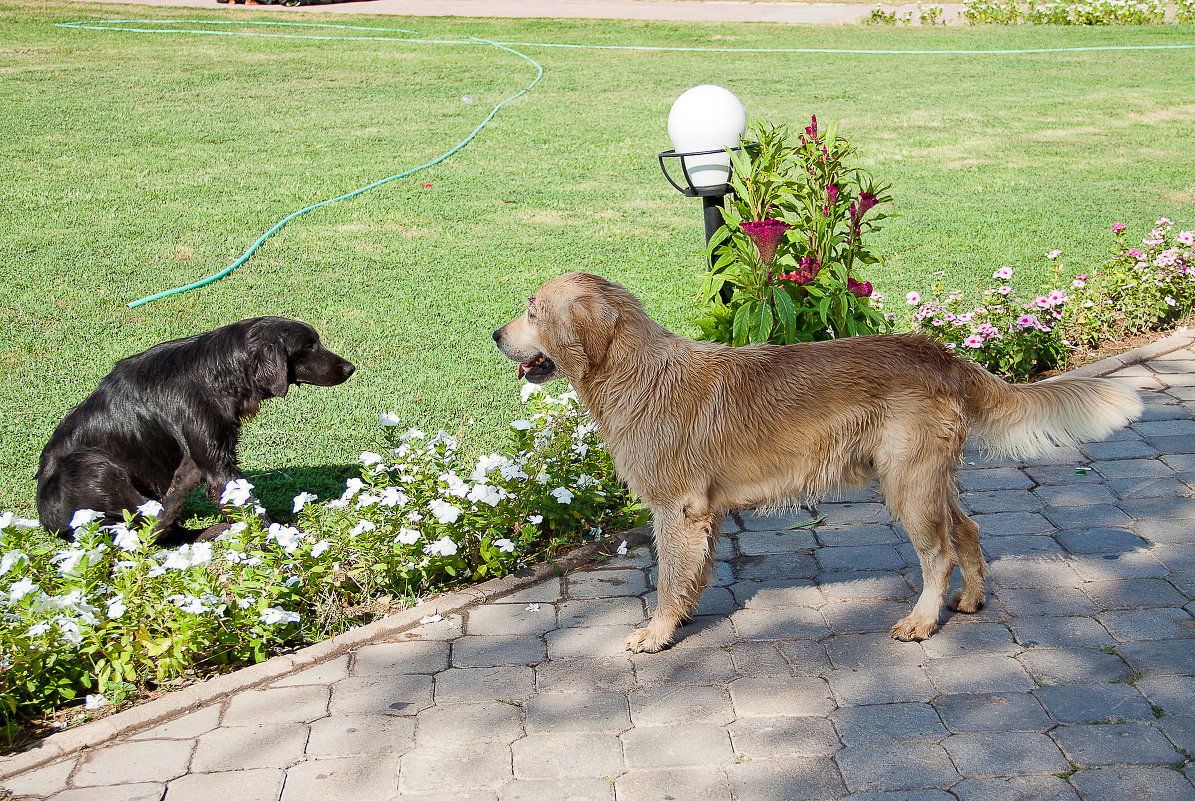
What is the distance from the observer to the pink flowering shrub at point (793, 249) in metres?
5.38

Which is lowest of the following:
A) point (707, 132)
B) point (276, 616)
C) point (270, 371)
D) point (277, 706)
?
point (277, 706)

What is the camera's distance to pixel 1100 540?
15.8ft

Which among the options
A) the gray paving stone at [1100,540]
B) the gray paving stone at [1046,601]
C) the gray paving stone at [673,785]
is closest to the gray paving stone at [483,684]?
the gray paving stone at [673,785]

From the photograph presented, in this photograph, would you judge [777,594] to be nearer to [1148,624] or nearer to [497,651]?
[497,651]

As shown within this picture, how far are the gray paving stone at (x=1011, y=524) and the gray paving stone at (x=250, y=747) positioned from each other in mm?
3080

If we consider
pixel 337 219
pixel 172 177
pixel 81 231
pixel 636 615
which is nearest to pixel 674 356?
pixel 636 615

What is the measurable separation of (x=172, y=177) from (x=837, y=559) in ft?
32.5

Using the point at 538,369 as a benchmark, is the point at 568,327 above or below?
above

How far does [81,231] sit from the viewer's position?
32.4ft

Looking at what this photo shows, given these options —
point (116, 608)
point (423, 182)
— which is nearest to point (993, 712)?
point (116, 608)

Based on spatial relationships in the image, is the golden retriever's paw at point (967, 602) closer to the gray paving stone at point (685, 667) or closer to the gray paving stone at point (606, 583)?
the gray paving stone at point (685, 667)

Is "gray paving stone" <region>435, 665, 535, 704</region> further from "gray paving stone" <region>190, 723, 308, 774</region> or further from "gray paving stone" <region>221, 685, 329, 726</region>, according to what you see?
"gray paving stone" <region>221, 685, 329, 726</region>

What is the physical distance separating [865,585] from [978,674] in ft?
2.58

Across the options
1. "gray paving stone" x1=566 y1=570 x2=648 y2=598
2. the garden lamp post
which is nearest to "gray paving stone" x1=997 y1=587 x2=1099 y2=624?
"gray paving stone" x1=566 y1=570 x2=648 y2=598
